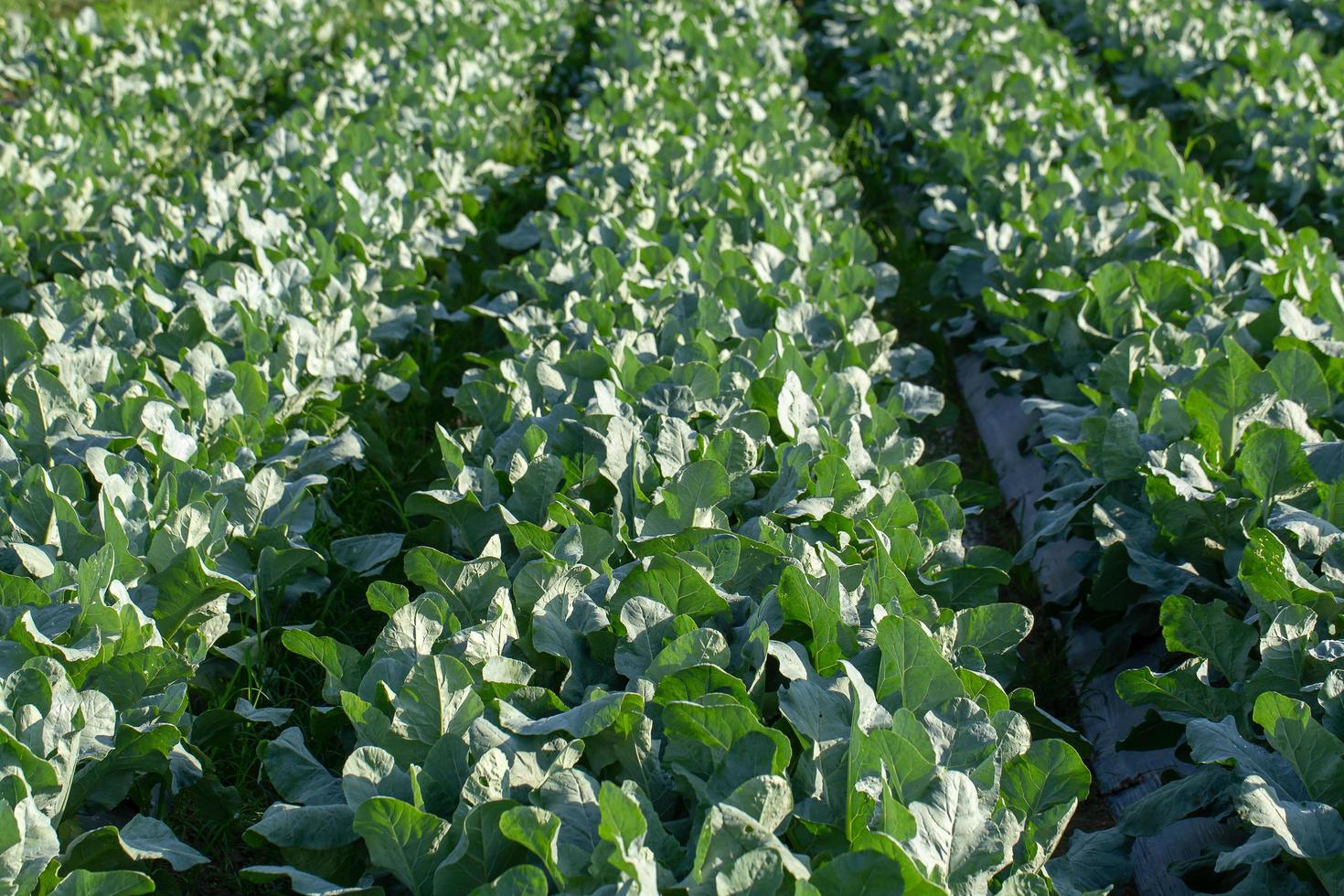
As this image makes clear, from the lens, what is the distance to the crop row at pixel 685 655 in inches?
65.3

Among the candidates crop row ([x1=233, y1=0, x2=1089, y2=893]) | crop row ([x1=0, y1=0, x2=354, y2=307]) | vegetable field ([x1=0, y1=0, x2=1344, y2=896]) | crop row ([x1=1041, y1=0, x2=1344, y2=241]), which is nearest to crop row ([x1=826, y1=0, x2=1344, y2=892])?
vegetable field ([x1=0, y1=0, x2=1344, y2=896])

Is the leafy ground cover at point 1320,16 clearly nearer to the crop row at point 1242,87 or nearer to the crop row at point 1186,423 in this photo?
the crop row at point 1242,87

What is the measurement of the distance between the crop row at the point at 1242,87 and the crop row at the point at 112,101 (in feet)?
18.3

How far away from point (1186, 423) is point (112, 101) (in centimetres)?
654

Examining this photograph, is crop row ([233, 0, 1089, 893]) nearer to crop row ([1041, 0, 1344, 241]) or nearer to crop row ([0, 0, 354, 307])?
crop row ([0, 0, 354, 307])

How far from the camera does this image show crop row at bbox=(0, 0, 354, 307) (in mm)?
5023

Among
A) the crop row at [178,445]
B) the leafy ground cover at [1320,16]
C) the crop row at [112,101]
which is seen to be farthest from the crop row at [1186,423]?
the leafy ground cover at [1320,16]

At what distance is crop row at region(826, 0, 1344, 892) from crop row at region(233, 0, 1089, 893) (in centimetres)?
35

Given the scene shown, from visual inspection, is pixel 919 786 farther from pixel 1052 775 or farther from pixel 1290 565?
pixel 1290 565

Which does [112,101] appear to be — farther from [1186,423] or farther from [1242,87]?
[1242,87]

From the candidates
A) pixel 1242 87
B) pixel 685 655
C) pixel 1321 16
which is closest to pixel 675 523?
pixel 685 655

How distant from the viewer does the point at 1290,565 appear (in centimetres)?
226

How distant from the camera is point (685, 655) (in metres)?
1.95

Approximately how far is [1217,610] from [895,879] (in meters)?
1.16
